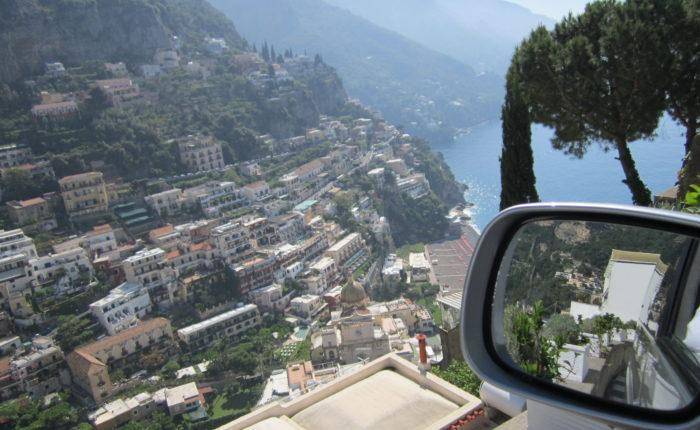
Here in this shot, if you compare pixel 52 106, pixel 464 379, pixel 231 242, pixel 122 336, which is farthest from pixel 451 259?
pixel 464 379

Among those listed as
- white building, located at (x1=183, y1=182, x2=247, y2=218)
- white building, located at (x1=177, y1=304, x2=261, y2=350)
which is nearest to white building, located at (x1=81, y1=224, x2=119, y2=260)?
white building, located at (x1=183, y1=182, x2=247, y2=218)

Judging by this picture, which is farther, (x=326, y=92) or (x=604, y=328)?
(x=326, y=92)

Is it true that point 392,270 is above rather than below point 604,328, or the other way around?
below

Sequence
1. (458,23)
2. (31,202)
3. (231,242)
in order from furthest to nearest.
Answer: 1. (458,23)
2. (31,202)
3. (231,242)

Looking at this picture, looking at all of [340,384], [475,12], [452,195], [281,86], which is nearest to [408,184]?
[452,195]

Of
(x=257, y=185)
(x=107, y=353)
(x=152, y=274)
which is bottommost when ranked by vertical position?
(x=107, y=353)

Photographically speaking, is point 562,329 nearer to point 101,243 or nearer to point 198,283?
point 198,283

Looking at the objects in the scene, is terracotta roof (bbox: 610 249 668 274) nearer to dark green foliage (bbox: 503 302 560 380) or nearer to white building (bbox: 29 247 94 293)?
dark green foliage (bbox: 503 302 560 380)
